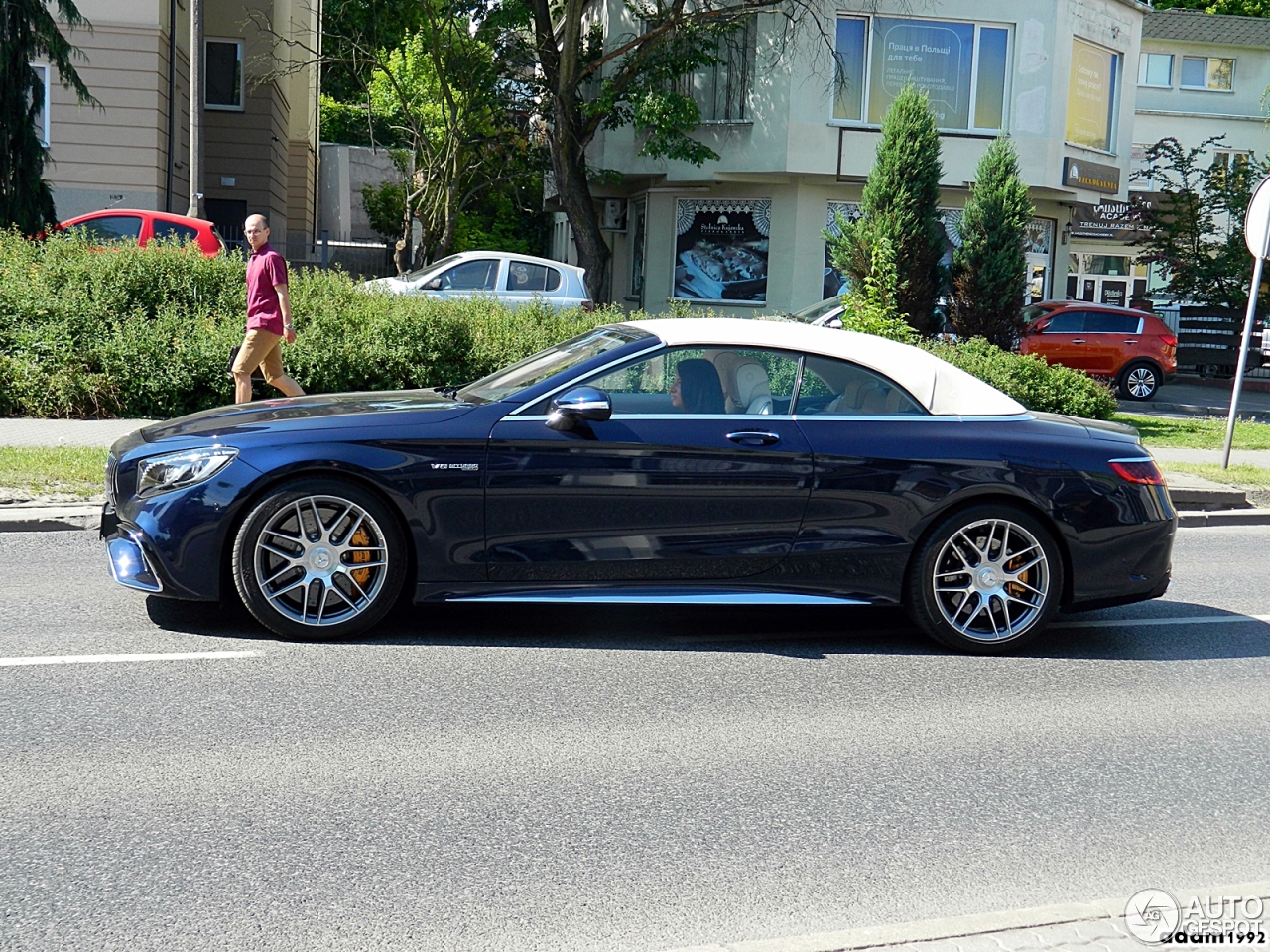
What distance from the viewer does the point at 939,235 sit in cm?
1830

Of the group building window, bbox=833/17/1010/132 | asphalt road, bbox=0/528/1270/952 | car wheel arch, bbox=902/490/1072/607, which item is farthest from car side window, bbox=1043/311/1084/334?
car wheel arch, bbox=902/490/1072/607

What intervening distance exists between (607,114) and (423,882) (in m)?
24.0

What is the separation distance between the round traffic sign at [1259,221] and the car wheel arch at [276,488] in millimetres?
10312

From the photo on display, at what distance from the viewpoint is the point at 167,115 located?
25.2 m

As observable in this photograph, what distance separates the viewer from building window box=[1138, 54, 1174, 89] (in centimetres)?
4888

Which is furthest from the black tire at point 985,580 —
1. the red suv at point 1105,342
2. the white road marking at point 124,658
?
the red suv at point 1105,342

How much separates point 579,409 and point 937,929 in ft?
10.5

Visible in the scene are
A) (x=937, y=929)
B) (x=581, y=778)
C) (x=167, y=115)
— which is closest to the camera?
(x=937, y=929)

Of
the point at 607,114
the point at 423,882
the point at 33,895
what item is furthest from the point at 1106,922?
the point at 607,114

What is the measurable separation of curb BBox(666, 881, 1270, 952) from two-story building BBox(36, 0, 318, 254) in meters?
20.9

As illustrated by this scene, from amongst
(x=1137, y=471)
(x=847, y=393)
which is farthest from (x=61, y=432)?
(x=1137, y=471)

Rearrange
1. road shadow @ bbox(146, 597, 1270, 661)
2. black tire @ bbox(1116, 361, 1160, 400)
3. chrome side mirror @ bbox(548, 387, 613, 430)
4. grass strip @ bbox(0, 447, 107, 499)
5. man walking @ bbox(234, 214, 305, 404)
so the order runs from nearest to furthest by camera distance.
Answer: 1. chrome side mirror @ bbox(548, 387, 613, 430)
2. road shadow @ bbox(146, 597, 1270, 661)
3. grass strip @ bbox(0, 447, 107, 499)
4. man walking @ bbox(234, 214, 305, 404)
5. black tire @ bbox(1116, 361, 1160, 400)

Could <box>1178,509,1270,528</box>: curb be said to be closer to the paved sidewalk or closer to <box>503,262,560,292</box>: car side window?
the paved sidewalk

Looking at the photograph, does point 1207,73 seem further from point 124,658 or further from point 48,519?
point 124,658
